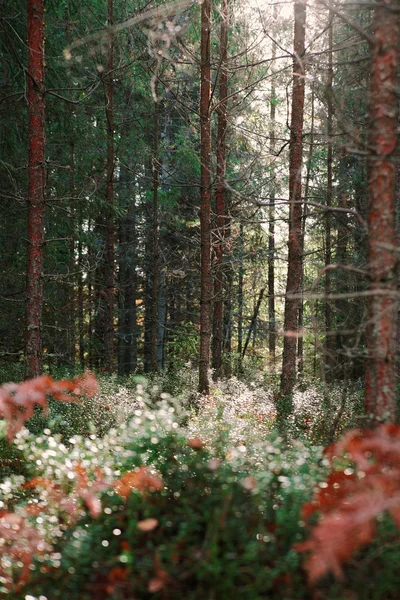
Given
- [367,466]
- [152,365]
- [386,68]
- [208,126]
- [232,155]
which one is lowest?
[152,365]

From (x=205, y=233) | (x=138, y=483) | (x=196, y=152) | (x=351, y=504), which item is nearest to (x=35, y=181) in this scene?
(x=205, y=233)

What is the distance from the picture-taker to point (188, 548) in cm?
329

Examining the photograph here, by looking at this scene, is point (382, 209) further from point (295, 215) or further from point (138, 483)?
point (295, 215)

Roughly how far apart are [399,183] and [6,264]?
9693 mm

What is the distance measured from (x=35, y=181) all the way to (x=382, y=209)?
264 inches

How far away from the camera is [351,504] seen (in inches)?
121

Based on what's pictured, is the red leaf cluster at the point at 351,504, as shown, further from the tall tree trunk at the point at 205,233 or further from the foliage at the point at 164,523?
the tall tree trunk at the point at 205,233

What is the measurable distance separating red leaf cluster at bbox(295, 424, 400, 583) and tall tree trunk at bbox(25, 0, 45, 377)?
21.3ft

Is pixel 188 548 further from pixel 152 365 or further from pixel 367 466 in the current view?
pixel 152 365

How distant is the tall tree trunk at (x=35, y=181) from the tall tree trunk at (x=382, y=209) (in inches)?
256

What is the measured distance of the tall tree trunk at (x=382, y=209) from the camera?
13.0 ft

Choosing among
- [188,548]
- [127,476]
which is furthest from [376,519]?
[127,476]

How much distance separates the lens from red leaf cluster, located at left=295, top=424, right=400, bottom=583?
276 centimetres

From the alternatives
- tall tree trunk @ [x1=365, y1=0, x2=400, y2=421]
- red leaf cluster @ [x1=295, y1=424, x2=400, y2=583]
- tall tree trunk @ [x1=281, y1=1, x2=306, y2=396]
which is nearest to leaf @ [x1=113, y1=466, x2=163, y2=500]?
red leaf cluster @ [x1=295, y1=424, x2=400, y2=583]
